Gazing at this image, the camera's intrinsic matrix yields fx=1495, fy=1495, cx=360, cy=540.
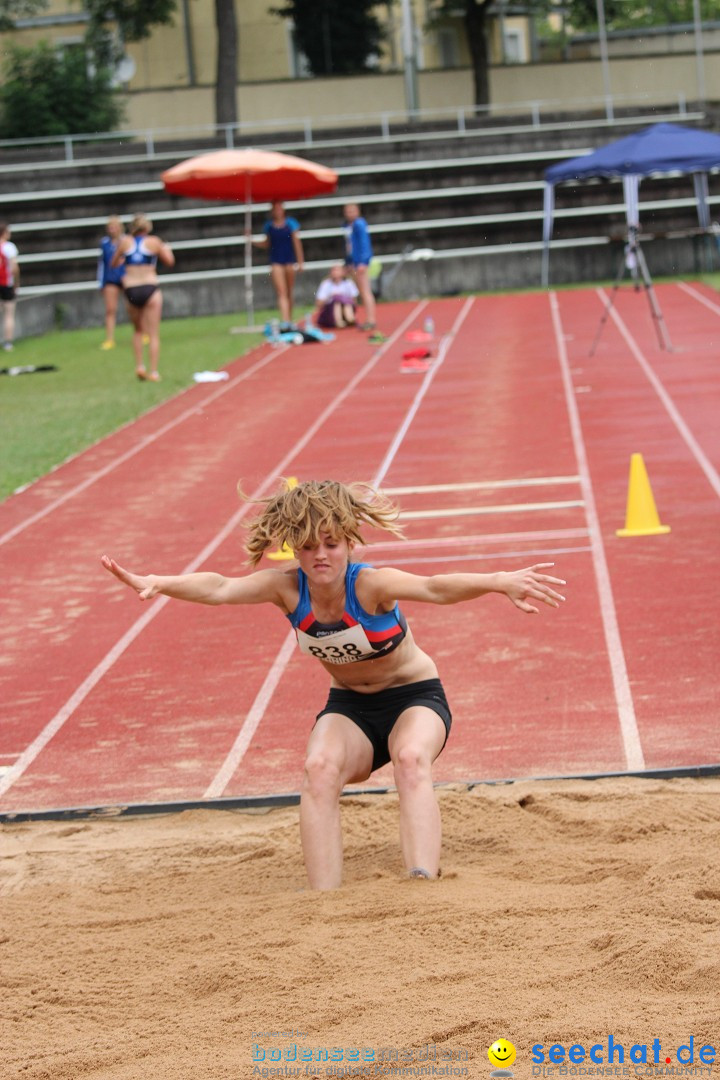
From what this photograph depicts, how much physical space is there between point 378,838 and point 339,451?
7.66 meters

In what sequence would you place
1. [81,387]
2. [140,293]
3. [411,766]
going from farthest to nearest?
[81,387] < [140,293] < [411,766]

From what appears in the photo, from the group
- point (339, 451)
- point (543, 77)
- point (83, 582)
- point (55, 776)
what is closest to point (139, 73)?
point (543, 77)

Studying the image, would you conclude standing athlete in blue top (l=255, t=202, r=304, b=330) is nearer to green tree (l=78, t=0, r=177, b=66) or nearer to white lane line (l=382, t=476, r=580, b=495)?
white lane line (l=382, t=476, r=580, b=495)

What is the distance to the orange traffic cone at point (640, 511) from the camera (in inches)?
349

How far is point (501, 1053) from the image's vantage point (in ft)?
10.5

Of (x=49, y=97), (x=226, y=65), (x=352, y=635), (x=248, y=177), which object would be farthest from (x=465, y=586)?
(x=49, y=97)

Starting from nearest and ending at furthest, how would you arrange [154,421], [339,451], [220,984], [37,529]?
[220,984]
[37,529]
[339,451]
[154,421]

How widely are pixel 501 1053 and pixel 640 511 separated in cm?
605

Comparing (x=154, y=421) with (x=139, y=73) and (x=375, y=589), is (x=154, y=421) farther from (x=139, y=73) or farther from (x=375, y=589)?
(x=139, y=73)

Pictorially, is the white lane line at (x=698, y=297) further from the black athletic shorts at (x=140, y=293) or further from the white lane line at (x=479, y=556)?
the white lane line at (x=479, y=556)

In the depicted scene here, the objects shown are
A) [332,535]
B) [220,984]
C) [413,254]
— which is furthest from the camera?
[413,254]

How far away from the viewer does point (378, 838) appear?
16.5 ft

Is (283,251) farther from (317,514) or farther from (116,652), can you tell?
(317,514)

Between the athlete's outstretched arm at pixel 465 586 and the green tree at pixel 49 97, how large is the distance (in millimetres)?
33341
